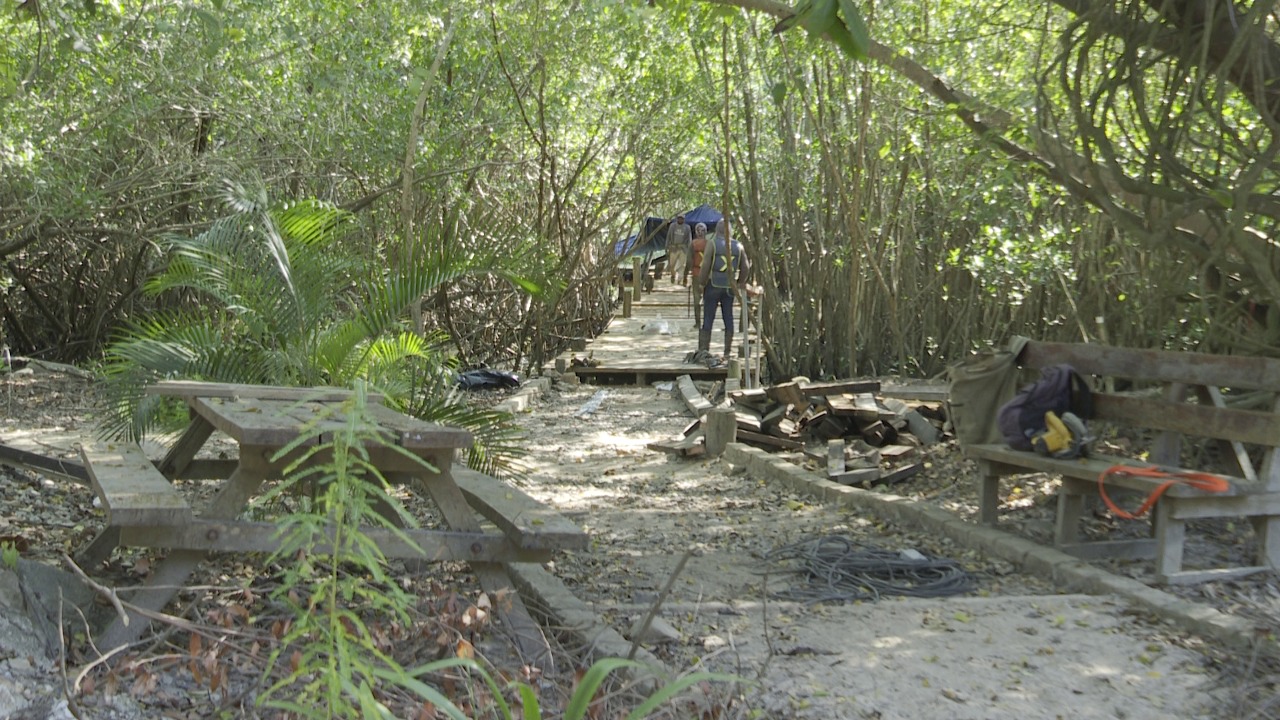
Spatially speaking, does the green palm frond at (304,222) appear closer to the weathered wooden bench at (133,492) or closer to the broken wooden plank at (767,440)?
the weathered wooden bench at (133,492)

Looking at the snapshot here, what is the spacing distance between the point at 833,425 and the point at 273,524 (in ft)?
18.6

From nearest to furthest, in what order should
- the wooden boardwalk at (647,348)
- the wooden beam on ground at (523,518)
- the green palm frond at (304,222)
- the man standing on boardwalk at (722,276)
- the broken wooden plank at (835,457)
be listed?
the wooden beam on ground at (523,518), the green palm frond at (304,222), the broken wooden plank at (835,457), the man standing on boardwalk at (722,276), the wooden boardwalk at (647,348)

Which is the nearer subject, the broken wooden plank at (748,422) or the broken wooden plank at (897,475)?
the broken wooden plank at (897,475)

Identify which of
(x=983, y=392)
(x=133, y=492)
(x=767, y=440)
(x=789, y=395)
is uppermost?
(x=983, y=392)

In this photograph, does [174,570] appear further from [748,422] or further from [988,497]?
[748,422]

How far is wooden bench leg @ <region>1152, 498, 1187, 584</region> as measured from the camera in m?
5.50

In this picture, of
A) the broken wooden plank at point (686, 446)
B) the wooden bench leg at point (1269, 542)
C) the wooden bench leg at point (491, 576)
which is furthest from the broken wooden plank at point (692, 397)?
the wooden bench leg at point (491, 576)

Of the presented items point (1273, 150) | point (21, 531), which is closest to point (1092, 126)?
point (1273, 150)

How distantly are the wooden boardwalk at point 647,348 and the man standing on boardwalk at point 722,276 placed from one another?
1.52 ft

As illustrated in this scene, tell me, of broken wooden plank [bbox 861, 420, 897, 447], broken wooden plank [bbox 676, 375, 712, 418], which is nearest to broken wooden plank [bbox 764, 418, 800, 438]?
broken wooden plank [bbox 861, 420, 897, 447]

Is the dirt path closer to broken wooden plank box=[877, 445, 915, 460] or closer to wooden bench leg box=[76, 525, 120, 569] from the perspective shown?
broken wooden plank box=[877, 445, 915, 460]

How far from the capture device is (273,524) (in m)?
4.56

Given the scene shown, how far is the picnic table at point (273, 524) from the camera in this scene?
4.25 meters

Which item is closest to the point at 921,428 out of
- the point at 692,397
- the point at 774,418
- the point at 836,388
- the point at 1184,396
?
the point at 836,388
